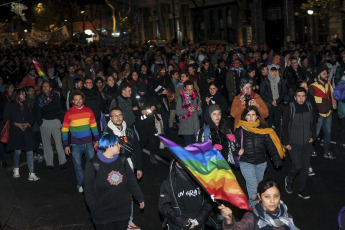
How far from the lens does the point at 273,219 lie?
4516 millimetres

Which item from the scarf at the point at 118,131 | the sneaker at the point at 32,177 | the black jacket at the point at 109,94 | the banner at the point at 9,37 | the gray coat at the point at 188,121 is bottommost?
the sneaker at the point at 32,177

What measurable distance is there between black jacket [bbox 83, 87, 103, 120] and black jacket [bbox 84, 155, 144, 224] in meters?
5.16

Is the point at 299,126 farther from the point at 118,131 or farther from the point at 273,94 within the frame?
the point at 273,94

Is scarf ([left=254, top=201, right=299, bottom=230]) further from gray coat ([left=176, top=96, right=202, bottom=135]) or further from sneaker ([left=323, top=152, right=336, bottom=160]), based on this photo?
sneaker ([left=323, top=152, right=336, bottom=160])

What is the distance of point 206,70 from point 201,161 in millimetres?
10355

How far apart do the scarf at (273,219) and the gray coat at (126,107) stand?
17.9 feet

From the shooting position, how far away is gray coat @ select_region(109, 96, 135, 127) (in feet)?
31.7

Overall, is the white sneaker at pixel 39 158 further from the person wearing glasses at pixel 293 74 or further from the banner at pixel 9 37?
the banner at pixel 9 37

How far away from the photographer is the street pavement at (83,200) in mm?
7801

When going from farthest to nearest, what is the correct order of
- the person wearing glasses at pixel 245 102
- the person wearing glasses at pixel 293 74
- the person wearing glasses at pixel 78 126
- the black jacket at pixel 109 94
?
1. the person wearing glasses at pixel 293 74
2. the black jacket at pixel 109 94
3. the person wearing glasses at pixel 245 102
4. the person wearing glasses at pixel 78 126

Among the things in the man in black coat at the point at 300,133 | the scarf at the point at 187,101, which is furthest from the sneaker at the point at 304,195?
the scarf at the point at 187,101

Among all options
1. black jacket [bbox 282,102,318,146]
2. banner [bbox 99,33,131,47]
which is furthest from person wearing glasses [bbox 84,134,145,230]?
banner [bbox 99,33,131,47]

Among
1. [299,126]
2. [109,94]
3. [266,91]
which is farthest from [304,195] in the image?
[109,94]

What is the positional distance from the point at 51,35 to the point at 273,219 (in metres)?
36.1
